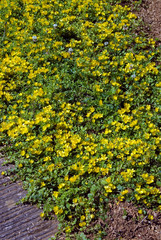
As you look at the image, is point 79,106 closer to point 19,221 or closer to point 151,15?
point 19,221

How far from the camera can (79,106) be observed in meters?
Result: 3.98

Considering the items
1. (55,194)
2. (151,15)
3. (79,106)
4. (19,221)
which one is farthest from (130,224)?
(151,15)

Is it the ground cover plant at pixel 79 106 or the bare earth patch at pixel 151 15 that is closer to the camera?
the ground cover plant at pixel 79 106

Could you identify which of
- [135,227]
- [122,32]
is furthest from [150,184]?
[122,32]

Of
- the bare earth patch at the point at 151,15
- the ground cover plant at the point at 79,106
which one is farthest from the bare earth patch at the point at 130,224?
the bare earth patch at the point at 151,15

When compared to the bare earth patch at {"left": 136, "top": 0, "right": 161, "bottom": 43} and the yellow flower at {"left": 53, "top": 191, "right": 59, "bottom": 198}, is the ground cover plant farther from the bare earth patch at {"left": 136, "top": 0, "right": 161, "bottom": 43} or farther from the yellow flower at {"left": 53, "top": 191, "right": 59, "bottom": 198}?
the bare earth patch at {"left": 136, "top": 0, "right": 161, "bottom": 43}

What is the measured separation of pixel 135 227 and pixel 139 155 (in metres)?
0.86

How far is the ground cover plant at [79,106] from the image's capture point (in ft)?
10.5

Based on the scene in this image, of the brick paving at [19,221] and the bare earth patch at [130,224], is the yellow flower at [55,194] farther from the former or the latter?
the bare earth patch at [130,224]

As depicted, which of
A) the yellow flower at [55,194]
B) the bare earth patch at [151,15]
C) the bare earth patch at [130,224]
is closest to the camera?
the bare earth patch at [130,224]

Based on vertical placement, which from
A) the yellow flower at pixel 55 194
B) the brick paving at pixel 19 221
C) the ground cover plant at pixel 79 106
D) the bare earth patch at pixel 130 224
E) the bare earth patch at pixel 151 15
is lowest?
the bare earth patch at pixel 130 224

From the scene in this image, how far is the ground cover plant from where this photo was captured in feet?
10.5

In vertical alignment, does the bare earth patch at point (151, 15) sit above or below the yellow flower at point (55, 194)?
above

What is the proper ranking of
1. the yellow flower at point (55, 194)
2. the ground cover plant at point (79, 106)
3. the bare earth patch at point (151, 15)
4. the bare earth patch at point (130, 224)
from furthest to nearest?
the bare earth patch at point (151, 15)
the ground cover plant at point (79, 106)
the yellow flower at point (55, 194)
the bare earth patch at point (130, 224)
